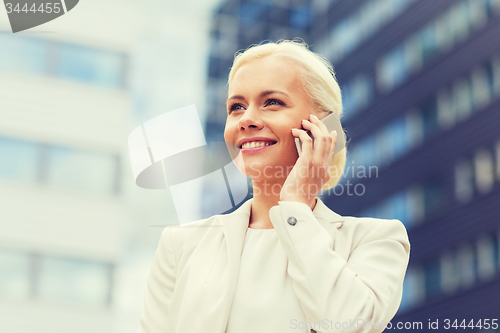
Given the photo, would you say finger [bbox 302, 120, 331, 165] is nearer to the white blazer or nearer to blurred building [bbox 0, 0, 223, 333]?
the white blazer

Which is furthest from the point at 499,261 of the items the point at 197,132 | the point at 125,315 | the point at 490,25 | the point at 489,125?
the point at 197,132

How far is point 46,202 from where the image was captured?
49.4 ft

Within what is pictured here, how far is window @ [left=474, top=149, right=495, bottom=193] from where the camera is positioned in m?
23.8

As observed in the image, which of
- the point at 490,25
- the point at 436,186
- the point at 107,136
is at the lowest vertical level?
the point at 107,136

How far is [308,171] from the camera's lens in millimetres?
2068

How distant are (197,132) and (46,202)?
13.7 m

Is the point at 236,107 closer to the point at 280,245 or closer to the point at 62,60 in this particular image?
the point at 280,245

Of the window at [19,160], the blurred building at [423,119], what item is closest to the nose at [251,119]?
the window at [19,160]

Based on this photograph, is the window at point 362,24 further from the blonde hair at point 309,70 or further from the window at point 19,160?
the blonde hair at point 309,70

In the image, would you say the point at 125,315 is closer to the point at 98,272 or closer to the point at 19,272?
the point at 98,272

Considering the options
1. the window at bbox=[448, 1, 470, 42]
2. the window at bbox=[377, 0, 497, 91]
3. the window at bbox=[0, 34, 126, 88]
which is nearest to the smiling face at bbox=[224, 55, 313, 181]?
the window at bbox=[0, 34, 126, 88]

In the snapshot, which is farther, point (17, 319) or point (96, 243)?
point (96, 243)

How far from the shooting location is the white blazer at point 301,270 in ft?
5.99

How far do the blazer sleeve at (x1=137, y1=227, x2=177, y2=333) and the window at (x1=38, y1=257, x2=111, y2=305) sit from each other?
1297 cm
